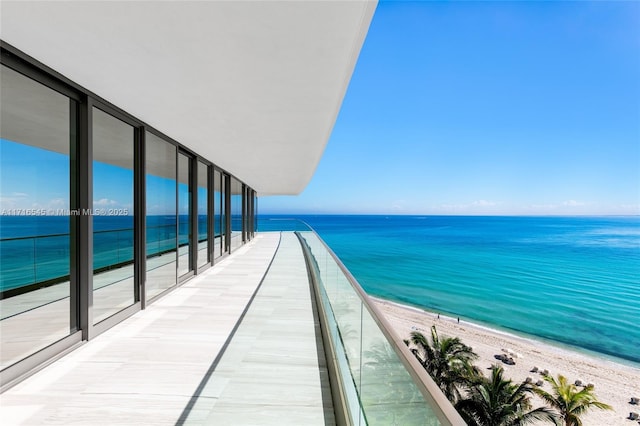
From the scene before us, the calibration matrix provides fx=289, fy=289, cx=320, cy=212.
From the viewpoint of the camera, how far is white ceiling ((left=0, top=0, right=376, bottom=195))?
6.14 feet

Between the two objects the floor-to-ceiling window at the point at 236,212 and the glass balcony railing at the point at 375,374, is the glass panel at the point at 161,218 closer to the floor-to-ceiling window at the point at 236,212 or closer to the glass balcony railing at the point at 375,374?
the glass balcony railing at the point at 375,374

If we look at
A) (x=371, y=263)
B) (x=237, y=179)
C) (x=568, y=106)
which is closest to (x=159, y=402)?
(x=237, y=179)

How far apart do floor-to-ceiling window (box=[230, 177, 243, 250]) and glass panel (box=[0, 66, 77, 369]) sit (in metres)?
5.15

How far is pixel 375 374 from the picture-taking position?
5.03 feet

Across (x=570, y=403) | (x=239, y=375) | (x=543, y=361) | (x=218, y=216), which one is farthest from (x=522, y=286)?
(x=239, y=375)

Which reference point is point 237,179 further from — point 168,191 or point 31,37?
point 31,37

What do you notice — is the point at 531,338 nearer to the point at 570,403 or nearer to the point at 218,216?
the point at 570,403

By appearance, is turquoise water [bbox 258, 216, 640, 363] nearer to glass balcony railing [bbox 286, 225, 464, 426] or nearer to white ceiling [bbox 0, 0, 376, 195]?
white ceiling [bbox 0, 0, 376, 195]

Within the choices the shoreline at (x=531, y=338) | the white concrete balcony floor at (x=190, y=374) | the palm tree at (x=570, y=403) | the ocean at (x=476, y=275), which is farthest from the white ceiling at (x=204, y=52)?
the shoreline at (x=531, y=338)

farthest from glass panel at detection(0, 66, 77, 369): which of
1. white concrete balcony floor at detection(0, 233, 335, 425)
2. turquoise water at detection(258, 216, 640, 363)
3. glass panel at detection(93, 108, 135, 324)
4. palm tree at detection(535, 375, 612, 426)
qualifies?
palm tree at detection(535, 375, 612, 426)

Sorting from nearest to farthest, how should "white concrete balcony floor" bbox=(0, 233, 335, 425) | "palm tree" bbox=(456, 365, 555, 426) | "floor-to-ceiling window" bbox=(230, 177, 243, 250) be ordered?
"white concrete balcony floor" bbox=(0, 233, 335, 425)
"palm tree" bbox=(456, 365, 555, 426)
"floor-to-ceiling window" bbox=(230, 177, 243, 250)

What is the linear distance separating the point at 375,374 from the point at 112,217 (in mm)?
5399

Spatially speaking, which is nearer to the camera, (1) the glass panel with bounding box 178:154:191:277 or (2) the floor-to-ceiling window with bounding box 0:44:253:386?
(2) the floor-to-ceiling window with bounding box 0:44:253:386

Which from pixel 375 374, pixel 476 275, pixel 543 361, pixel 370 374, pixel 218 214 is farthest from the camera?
pixel 476 275
